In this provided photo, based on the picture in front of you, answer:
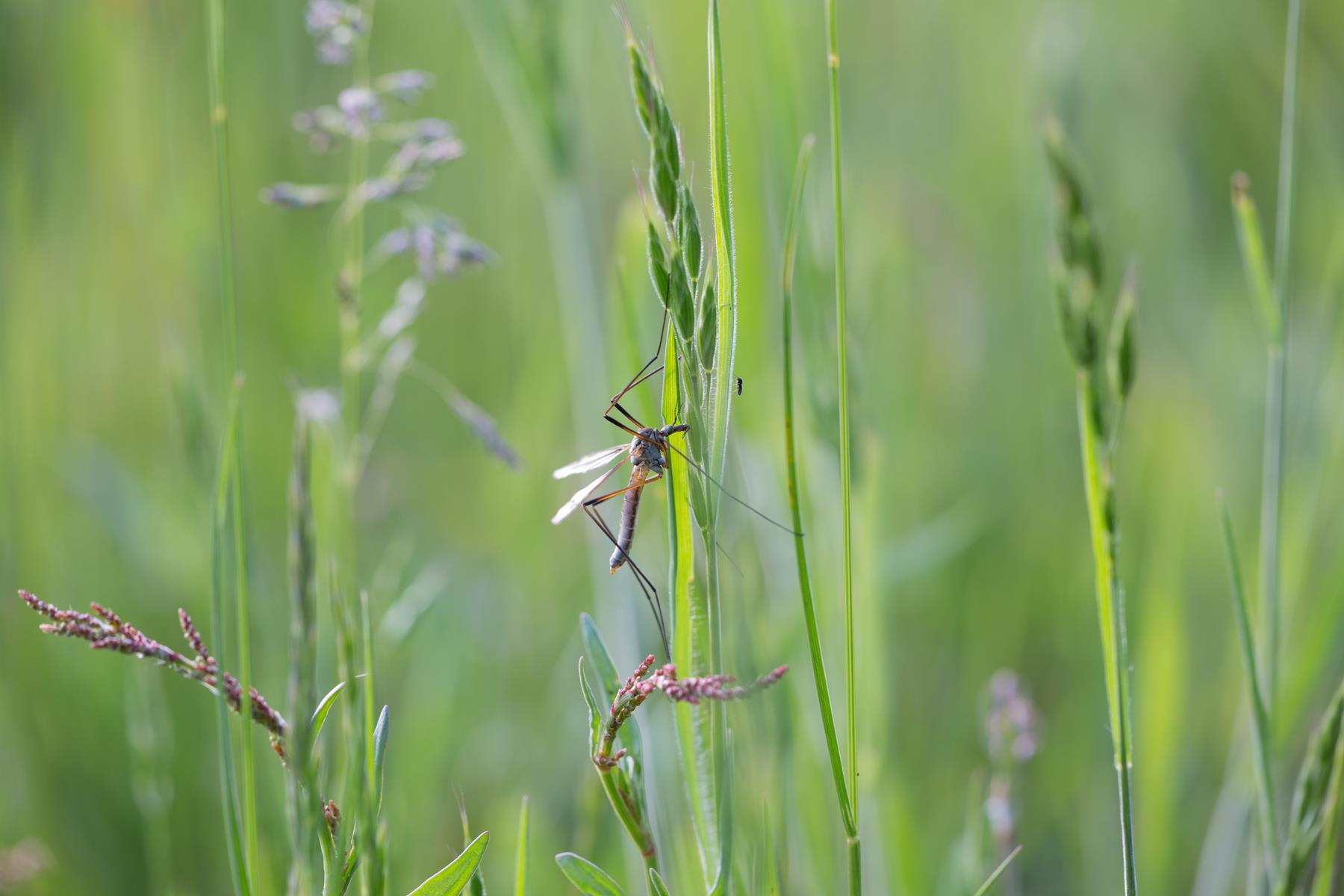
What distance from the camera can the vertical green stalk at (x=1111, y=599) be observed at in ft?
2.90

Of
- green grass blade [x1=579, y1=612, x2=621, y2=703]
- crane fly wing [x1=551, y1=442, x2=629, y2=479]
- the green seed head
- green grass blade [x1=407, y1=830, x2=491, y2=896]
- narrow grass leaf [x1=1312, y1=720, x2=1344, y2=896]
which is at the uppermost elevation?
the green seed head

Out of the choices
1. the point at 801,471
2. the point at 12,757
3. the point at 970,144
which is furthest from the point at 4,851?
the point at 970,144

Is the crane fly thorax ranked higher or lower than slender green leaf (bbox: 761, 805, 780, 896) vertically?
higher

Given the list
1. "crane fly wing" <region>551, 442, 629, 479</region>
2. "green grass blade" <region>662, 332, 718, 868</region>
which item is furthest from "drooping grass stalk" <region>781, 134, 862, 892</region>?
"crane fly wing" <region>551, 442, 629, 479</region>

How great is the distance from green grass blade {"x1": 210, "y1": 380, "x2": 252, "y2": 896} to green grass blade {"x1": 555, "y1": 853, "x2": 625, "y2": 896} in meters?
0.26

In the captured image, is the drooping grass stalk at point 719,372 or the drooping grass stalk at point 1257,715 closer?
the drooping grass stalk at point 719,372

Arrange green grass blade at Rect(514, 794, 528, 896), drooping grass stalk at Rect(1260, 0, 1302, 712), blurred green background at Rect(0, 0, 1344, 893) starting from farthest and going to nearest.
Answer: blurred green background at Rect(0, 0, 1344, 893) < drooping grass stalk at Rect(1260, 0, 1302, 712) < green grass blade at Rect(514, 794, 528, 896)

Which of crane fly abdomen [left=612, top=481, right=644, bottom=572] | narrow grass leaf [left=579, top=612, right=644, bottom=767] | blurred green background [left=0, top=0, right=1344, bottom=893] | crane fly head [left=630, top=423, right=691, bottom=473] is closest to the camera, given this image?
narrow grass leaf [left=579, top=612, right=644, bottom=767]

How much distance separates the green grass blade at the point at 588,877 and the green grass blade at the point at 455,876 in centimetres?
7

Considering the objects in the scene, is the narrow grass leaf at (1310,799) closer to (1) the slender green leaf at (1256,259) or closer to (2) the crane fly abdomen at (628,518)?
(1) the slender green leaf at (1256,259)

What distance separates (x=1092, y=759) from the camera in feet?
6.44

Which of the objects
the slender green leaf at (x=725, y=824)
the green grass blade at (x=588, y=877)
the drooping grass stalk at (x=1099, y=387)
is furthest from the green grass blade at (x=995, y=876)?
the green grass blade at (x=588, y=877)

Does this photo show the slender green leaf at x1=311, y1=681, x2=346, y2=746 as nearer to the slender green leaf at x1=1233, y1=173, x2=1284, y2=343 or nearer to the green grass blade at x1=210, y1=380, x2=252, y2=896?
the green grass blade at x1=210, y1=380, x2=252, y2=896

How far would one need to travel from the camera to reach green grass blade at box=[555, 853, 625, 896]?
0.86 metres
